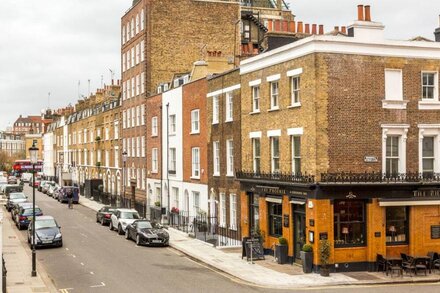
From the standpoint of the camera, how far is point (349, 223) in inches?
1066

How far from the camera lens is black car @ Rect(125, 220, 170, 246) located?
35875 millimetres

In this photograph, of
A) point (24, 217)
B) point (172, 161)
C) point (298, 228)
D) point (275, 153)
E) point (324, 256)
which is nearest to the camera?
point (324, 256)

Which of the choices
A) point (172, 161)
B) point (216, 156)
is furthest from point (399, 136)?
point (172, 161)

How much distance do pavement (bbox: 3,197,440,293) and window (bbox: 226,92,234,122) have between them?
28.3 feet

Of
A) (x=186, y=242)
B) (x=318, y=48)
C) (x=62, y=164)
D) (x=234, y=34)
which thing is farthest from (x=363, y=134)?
(x=62, y=164)

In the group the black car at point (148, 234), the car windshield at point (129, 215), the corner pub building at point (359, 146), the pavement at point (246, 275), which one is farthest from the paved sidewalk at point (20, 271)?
the corner pub building at point (359, 146)

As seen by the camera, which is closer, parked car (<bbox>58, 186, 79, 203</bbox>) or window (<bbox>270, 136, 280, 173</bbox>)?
window (<bbox>270, 136, 280, 173</bbox>)

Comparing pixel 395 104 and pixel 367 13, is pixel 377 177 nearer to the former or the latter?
pixel 395 104

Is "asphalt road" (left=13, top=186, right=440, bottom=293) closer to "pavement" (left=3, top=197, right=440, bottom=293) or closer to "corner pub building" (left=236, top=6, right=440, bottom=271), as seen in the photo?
"pavement" (left=3, top=197, right=440, bottom=293)

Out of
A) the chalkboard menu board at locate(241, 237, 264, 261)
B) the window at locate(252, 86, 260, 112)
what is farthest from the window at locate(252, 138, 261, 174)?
the chalkboard menu board at locate(241, 237, 264, 261)

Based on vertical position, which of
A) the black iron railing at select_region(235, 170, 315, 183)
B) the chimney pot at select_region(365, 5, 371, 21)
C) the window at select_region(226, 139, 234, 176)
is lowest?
the black iron railing at select_region(235, 170, 315, 183)

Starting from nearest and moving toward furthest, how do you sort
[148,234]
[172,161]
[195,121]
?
1. [148,234]
2. [195,121]
3. [172,161]

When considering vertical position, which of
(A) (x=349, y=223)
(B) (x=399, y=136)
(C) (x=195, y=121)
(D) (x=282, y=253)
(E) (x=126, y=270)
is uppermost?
(C) (x=195, y=121)

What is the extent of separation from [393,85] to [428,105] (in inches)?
83.2
